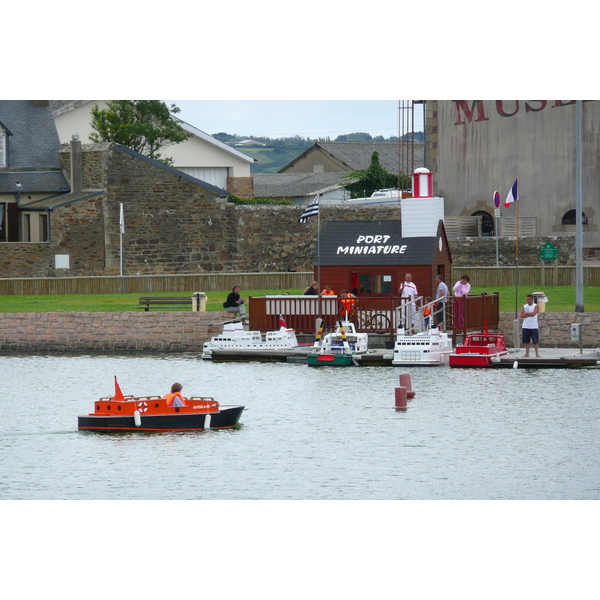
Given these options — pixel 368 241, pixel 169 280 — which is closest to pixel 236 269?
pixel 169 280

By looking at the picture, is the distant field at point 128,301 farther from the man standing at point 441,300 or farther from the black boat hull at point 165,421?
the black boat hull at point 165,421

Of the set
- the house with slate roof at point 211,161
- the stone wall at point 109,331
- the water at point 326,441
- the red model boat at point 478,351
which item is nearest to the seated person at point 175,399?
the water at point 326,441

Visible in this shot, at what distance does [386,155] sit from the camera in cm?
9031

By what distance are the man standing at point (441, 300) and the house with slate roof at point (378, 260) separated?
526 mm

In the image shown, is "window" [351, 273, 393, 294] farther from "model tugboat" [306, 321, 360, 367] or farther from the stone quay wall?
the stone quay wall

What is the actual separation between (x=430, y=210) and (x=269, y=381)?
861 centimetres

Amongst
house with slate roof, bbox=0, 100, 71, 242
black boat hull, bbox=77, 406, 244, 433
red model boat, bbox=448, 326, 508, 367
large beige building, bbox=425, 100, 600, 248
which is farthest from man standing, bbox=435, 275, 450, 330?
house with slate roof, bbox=0, 100, 71, 242

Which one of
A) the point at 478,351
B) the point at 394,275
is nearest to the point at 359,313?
the point at 394,275

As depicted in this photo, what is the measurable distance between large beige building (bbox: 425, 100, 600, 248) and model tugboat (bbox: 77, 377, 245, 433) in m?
30.0

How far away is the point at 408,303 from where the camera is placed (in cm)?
3791

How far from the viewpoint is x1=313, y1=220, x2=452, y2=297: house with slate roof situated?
129ft

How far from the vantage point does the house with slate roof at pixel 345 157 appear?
89.2 meters

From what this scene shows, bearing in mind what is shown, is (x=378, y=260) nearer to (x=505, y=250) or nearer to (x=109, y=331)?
(x=109, y=331)
